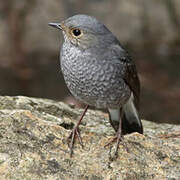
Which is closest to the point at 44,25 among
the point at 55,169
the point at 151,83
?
the point at 151,83

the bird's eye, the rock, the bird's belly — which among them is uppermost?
the bird's eye

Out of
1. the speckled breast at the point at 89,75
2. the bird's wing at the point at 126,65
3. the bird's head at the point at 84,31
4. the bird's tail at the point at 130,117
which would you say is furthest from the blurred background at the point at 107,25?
the bird's head at the point at 84,31

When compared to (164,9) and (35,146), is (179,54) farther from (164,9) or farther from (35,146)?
(35,146)

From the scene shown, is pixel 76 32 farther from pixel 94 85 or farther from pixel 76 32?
pixel 94 85

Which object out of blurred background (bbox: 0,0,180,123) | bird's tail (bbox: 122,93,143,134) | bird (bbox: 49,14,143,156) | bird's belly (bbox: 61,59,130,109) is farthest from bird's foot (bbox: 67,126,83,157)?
blurred background (bbox: 0,0,180,123)

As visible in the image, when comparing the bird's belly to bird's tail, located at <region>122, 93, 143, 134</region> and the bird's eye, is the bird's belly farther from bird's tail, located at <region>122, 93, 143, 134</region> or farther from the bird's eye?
bird's tail, located at <region>122, 93, 143, 134</region>

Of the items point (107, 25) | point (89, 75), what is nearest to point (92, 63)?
point (89, 75)

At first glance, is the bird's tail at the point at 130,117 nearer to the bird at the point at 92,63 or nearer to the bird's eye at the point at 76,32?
the bird at the point at 92,63
